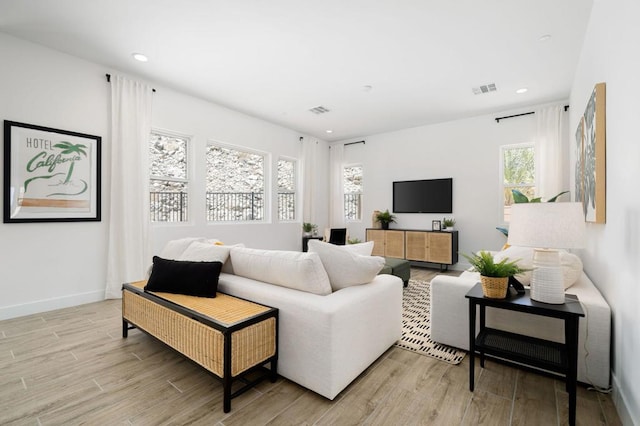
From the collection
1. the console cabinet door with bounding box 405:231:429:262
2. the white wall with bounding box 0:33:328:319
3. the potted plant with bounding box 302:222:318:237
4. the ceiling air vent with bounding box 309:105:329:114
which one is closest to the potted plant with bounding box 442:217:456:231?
the console cabinet door with bounding box 405:231:429:262

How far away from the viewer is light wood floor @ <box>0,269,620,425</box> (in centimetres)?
156

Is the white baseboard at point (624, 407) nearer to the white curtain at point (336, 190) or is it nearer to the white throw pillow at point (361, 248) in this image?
the white throw pillow at point (361, 248)

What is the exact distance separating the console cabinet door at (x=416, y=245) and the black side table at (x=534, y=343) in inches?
135

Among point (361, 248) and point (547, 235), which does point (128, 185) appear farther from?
point (547, 235)

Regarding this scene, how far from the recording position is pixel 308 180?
6.52 m

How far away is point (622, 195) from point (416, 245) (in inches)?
154

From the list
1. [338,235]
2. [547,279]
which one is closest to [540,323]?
[547,279]

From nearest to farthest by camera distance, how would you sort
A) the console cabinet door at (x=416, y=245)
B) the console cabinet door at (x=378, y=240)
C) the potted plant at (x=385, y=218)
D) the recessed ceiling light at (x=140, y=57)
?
the recessed ceiling light at (x=140, y=57) → the console cabinet door at (x=416, y=245) → the console cabinet door at (x=378, y=240) → the potted plant at (x=385, y=218)

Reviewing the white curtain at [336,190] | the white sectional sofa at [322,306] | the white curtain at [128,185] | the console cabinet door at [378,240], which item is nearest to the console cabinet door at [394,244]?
the console cabinet door at [378,240]

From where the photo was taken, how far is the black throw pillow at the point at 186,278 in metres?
2.16

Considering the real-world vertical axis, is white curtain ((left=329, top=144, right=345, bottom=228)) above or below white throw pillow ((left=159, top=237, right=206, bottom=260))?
above

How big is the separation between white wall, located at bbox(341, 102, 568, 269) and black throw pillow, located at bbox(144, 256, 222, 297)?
184 inches

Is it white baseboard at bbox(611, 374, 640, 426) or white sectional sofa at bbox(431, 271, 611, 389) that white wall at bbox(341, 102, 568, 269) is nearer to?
white sectional sofa at bbox(431, 271, 611, 389)

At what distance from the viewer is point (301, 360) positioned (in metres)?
1.80
